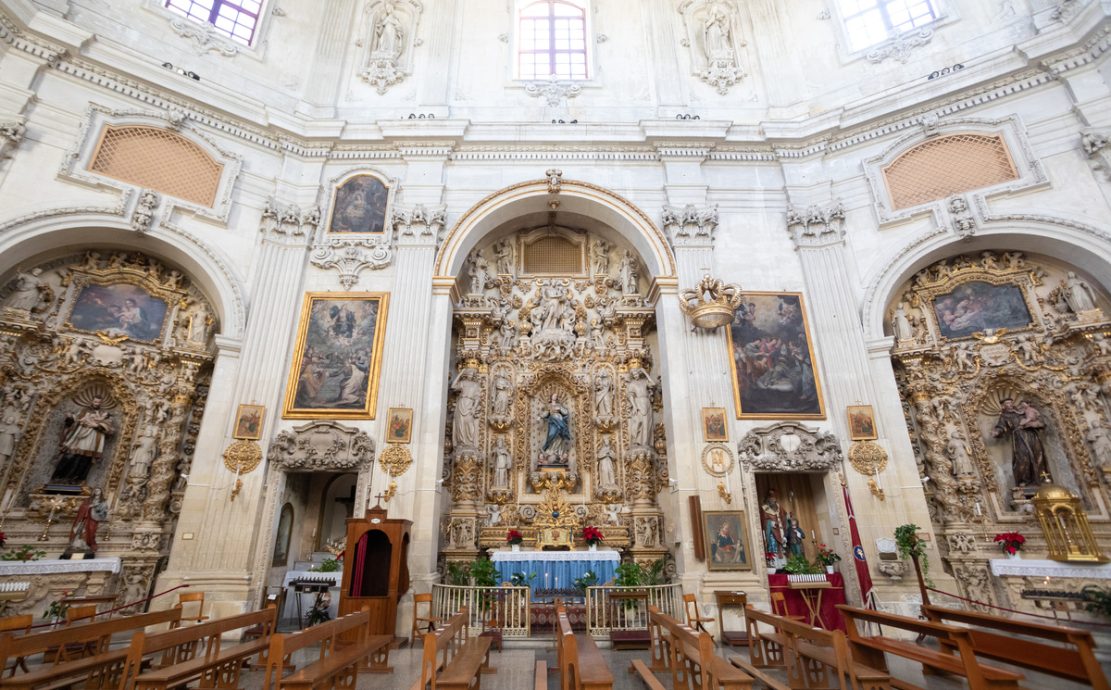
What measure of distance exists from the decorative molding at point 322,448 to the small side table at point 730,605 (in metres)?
6.97

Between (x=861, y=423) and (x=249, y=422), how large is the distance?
12.2 metres

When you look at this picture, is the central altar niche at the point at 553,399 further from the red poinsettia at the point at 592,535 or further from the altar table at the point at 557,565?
the altar table at the point at 557,565

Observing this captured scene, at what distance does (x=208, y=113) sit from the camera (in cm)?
1192

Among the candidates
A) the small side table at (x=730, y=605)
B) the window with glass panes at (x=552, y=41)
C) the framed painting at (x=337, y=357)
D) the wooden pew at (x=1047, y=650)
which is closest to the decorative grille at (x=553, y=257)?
the framed painting at (x=337, y=357)

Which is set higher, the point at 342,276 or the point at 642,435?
the point at 342,276

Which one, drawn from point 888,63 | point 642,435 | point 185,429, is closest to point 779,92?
point 888,63

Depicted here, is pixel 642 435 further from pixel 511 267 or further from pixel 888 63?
pixel 888 63

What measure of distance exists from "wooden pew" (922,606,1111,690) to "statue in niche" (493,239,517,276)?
38.3 ft

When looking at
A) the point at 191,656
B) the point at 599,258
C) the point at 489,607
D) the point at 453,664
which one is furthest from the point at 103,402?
the point at 599,258

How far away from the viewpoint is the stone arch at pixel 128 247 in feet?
31.7

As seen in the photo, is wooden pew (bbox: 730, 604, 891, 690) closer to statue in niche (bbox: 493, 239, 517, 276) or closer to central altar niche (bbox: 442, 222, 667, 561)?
central altar niche (bbox: 442, 222, 667, 561)

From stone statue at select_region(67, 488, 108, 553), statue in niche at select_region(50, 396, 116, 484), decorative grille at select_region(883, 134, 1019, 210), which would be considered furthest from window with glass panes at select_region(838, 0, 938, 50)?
stone statue at select_region(67, 488, 108, 553)

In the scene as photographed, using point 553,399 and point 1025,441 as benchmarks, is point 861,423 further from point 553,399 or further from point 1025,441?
point 553,399

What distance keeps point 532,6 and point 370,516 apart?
595 inches
